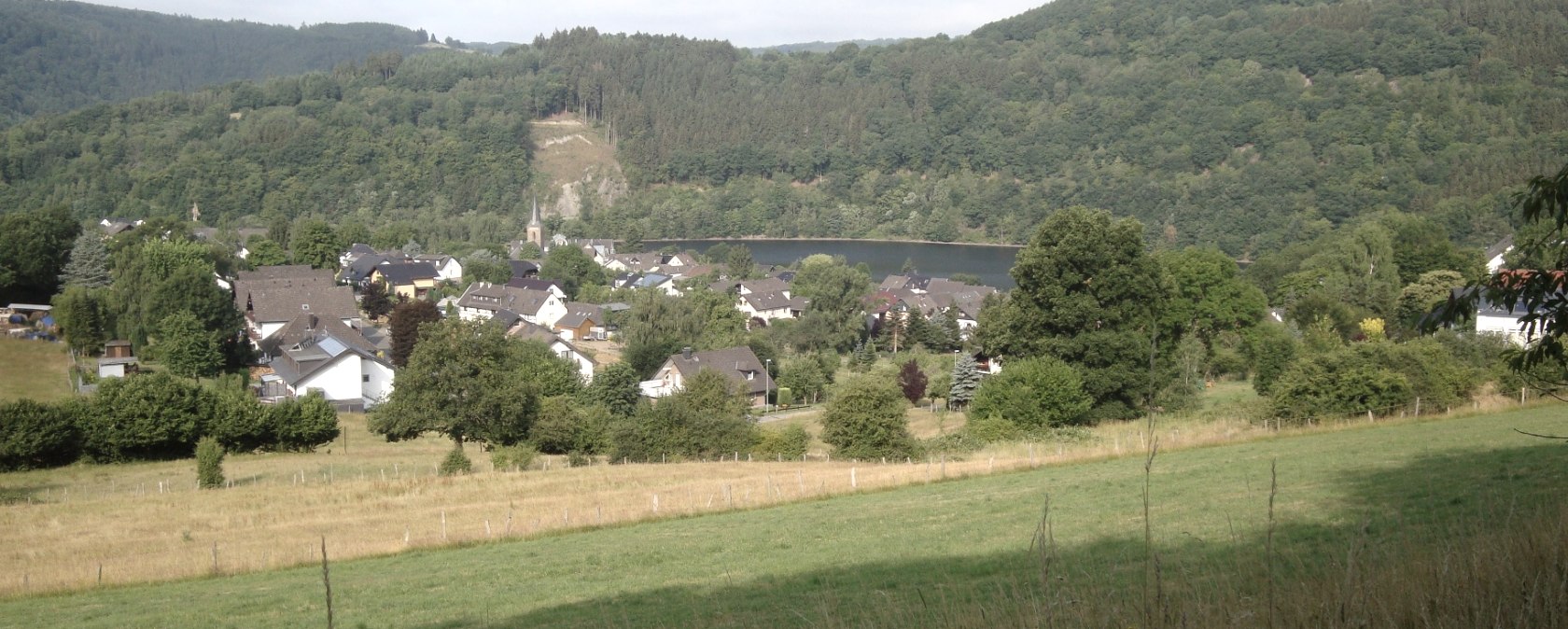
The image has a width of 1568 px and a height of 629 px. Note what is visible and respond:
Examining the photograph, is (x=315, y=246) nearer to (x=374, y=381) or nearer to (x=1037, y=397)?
(x=374, y=381)

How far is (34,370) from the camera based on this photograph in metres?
41.2

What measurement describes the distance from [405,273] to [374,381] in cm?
3532

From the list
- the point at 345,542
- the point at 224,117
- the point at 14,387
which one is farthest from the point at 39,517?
the point at 224,117

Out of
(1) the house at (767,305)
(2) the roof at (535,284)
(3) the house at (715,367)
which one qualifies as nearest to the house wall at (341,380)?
(3) the house at (715,367)

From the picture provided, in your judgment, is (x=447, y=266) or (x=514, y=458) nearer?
(x=514, y=458)

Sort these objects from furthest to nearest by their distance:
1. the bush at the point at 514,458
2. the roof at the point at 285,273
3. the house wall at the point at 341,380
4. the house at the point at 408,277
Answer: the house at the point at 408,277
the roof at the point at 285,273
the house wall at the point at 341,380
the bush at the point at 514,458

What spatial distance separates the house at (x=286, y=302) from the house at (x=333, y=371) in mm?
5135

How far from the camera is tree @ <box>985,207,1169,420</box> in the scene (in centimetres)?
2891

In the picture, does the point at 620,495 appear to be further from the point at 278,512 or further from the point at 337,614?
the point at 337,614

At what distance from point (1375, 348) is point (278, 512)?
21632 millimetres

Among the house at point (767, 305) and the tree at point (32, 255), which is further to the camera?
the house at point (767, 305)

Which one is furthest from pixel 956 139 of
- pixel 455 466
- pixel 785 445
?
pixel 455 466

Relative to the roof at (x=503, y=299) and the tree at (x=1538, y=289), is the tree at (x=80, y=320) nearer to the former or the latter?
the roof at (x=503, y=299)

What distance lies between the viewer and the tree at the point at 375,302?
63875 millimetres
